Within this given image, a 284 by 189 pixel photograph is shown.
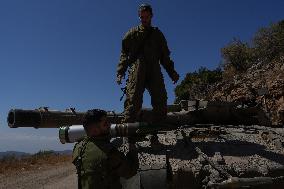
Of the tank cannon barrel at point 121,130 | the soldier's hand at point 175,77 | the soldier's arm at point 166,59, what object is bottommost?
the tank cannon barrel at point 121,130

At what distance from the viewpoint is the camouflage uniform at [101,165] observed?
466 centimetres

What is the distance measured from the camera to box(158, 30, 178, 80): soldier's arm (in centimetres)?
814

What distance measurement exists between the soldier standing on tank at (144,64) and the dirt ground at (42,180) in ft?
18.9

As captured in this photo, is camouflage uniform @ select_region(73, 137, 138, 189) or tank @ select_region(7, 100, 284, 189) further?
tank @ select_region(7, 100, 284, 189)

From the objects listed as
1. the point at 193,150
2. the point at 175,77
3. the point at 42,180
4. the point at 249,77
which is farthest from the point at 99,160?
the point at 249,77

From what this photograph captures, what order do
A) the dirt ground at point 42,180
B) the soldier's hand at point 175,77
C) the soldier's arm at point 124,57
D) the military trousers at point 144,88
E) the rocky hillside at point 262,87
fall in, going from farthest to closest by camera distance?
1. the rocky hillside at point 262,87
2. the dirt ground at point 42,180
3. the soldier's hand at point 175,77
4. the soldier's arm at point 124,57
5. the military trousers at point 144,88

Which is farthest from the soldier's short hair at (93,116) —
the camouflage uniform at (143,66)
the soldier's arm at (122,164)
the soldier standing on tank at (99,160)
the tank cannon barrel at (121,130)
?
the camouflage uniform at (143,66)

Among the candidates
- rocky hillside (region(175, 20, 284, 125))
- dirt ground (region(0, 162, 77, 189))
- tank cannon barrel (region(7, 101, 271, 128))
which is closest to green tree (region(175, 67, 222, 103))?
rocky hillside (region(175, 20, 284, 125))

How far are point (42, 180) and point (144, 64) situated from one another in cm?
820

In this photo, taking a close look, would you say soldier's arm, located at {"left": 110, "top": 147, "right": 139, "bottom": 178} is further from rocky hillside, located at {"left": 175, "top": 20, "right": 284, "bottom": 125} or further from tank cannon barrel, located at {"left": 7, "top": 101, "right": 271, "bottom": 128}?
rocky hillside, located at {"left": 175, "top": 20, "right": 284, "bottom": 125}

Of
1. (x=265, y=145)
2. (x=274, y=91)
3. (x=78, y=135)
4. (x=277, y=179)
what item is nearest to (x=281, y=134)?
(x=265, y=145)

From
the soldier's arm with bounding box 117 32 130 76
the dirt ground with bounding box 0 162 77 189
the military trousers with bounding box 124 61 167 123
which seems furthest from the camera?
the dirt ground with bounding box 0 162 77 189

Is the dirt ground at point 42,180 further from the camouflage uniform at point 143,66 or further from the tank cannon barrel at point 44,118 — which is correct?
the camouflage uniform at point 143,66

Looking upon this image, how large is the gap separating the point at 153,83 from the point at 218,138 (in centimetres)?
139
